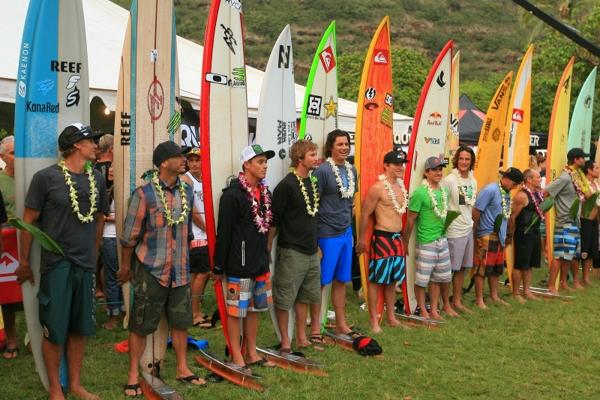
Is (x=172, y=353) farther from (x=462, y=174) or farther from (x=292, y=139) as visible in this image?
(x=462, y=174)

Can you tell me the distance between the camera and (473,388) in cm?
486

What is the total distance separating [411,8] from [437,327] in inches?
1910

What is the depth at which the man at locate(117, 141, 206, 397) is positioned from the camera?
435 cm

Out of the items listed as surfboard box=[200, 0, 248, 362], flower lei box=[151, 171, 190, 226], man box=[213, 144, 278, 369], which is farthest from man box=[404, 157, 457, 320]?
flower lei box=[151, 171, 190, 226]

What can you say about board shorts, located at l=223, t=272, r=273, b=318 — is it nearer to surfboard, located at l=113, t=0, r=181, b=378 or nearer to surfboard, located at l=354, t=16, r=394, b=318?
surfboard, located at l=113, t=0, r=181, b=378

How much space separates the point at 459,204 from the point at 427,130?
2.93 ft

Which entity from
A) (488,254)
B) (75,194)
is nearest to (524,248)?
(488,254)

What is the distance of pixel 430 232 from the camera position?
6742 mm

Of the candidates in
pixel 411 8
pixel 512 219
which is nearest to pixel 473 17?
pixel 411 8

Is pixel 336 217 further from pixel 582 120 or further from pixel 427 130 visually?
pixel 582 120

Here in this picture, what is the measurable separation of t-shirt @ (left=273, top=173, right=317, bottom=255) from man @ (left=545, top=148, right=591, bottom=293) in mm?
4316

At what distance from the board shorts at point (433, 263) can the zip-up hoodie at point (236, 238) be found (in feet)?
7.97

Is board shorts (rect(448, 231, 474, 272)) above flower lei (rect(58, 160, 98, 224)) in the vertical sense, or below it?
below

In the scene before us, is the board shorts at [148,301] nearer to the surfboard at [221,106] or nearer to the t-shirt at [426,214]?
the surfboard at [221,106]
